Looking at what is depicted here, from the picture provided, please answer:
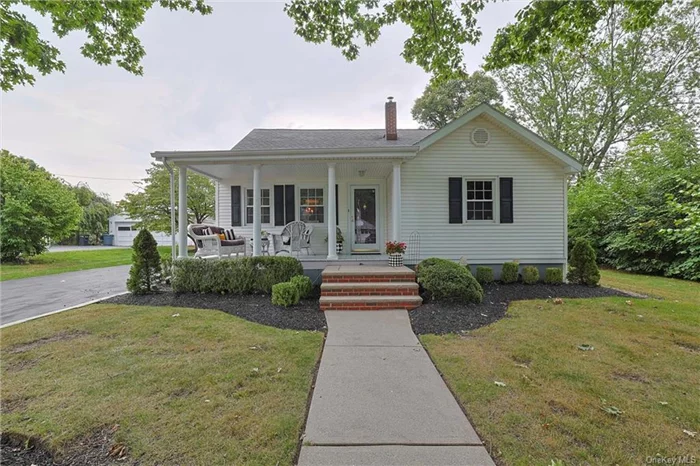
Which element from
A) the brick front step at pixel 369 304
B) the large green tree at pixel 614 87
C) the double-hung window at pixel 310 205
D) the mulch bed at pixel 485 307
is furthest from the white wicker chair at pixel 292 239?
the large green tree at pixel 614 87

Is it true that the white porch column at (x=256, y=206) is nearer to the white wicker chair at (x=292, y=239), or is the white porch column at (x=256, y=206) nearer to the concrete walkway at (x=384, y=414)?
the white wicker chair at (x=292, y=239)

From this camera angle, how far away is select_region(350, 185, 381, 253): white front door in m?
9.43

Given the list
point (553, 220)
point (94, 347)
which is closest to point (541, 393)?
point (94, 347)

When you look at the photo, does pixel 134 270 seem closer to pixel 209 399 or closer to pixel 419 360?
pixel 209 399

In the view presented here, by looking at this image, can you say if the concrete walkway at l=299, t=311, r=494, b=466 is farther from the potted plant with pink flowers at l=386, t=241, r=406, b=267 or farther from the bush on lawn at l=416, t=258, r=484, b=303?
the potted plant with pink flowers at l=386, t=241, r=406, b=267

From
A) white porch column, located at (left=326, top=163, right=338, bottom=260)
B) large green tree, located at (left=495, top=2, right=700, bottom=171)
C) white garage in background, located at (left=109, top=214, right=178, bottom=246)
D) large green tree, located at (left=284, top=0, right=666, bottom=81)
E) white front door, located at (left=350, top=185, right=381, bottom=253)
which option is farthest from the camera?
white garage in background, located at (left=109, top=214, right=178, bottom=246)

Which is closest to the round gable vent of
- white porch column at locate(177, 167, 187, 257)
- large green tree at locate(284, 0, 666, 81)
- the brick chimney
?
large green tree at locate(284, 0, 666, 81)

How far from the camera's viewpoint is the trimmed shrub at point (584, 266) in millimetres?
7434

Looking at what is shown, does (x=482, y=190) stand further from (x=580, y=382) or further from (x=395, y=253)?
(x=580, y=382)

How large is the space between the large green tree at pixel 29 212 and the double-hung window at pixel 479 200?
1711 cm

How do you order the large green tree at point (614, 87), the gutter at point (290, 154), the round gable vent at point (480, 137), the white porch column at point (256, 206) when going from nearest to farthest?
1. the gutter at point (290, 154)
2. the white porch column at point (256, 206)
3. the round gable vent at point (480, 137)
4. the large green tree at point (614, 87)

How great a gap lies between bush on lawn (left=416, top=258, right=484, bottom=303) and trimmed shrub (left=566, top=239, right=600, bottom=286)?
375 cm

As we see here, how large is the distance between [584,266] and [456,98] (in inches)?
702

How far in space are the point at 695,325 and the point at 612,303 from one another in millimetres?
1234
